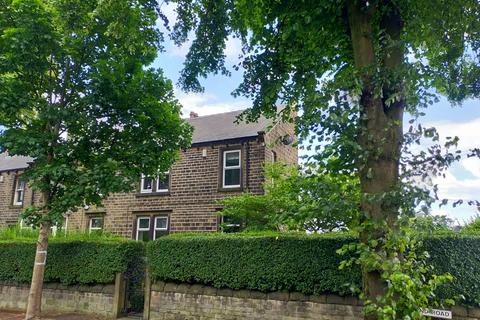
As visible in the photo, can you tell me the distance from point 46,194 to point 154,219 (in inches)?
322

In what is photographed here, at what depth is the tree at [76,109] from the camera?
910 centimetres

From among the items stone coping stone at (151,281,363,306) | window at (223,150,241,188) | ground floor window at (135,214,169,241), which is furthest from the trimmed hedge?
ground floor window at (135,214,169,241)

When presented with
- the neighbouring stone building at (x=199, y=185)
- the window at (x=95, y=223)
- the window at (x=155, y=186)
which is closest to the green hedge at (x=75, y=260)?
the neighbouring stone building at (x=199, y=185)

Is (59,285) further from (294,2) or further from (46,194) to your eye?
(294,2)

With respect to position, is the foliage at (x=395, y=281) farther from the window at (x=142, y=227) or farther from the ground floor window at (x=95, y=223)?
the ground floor window at (x=95, y=223)

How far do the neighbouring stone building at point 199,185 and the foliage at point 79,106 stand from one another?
5.66 meters

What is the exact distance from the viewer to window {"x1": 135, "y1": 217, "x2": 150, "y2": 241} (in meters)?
18.1

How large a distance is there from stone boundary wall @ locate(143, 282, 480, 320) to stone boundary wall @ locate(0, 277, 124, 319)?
44.3 inches

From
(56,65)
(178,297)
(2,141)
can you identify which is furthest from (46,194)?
(178,297)

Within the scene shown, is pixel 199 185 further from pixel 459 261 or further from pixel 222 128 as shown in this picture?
pixel 459 261

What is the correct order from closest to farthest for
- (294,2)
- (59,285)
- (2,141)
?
(294,2) < (2,141) < (59,285)

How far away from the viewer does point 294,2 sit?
6.43m

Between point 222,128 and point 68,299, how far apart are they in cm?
1039

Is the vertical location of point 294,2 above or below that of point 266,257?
above
